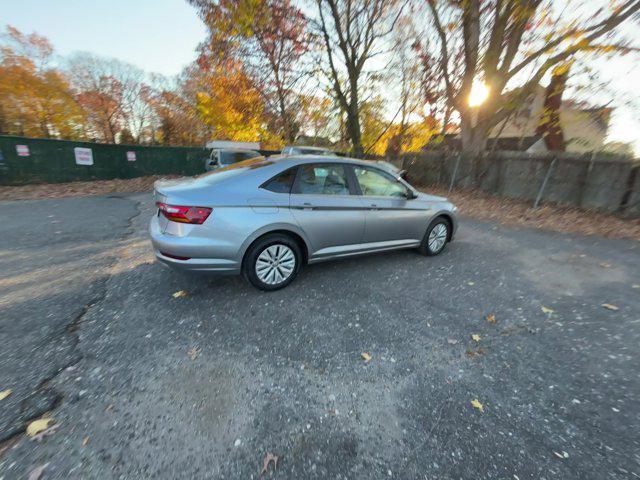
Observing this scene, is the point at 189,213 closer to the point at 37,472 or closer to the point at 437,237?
the point at 37,472

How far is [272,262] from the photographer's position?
12.0ft

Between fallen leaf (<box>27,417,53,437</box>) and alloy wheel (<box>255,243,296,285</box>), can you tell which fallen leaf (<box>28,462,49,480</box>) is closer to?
fallen leaf (<box>27,417,53,437</box>)

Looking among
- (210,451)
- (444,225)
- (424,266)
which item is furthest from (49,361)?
(444,225)

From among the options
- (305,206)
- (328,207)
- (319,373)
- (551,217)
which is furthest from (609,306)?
(551,217)

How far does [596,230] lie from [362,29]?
43.6 feet

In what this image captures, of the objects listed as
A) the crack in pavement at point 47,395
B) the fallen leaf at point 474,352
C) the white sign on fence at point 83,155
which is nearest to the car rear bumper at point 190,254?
the crack in pavement at point 47,395

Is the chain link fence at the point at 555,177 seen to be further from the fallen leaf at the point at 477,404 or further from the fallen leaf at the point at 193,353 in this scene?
the fallen leaf at the point at 193,353

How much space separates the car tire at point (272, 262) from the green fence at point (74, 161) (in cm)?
1355

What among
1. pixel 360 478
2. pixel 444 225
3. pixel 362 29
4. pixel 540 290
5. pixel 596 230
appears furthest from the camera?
pixel 362 29

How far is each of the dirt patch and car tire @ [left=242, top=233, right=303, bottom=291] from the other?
7016 millimetres

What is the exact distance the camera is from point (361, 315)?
11.0ft

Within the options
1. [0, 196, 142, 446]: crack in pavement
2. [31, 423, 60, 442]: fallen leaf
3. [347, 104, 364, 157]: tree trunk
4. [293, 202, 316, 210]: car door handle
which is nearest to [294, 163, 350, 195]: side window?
[293, 202, 316, 210]: car door handle

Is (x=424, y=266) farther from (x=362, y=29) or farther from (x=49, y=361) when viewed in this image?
(x=362, y=29)

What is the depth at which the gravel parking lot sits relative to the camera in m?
1.83
